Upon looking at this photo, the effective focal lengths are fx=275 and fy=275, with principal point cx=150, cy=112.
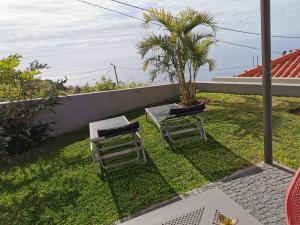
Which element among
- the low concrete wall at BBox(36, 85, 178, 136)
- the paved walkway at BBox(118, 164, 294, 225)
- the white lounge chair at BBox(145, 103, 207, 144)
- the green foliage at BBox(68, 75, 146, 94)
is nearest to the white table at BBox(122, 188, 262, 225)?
the paved walkway at BBox(118, 164, 294, 225)

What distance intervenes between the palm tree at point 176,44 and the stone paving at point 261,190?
4.69 meters

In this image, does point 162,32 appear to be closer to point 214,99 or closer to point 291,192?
point 214,99

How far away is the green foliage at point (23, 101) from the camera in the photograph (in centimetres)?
727

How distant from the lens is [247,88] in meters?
9.49

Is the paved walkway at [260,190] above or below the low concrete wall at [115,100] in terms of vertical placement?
below

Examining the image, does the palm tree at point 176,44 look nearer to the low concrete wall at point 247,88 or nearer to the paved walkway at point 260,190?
the low concrete wall at point 247,88

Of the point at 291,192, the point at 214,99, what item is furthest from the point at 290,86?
the point at 291,192

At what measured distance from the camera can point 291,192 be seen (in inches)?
81.3

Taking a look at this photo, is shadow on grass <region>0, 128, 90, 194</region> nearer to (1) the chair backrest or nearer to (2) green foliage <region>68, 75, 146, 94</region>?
(2) green foliage <region>68, 75, 146, 94</region>

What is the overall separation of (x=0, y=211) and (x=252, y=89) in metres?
8.01

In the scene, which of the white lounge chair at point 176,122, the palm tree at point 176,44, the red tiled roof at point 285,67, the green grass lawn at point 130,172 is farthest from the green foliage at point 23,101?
the red tiled roof at point 285,67

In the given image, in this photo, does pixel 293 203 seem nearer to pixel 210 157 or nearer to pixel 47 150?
pixel 210 157

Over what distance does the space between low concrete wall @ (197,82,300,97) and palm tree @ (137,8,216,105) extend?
187cm

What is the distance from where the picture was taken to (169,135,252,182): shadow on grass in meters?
4.62
